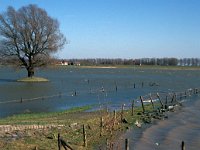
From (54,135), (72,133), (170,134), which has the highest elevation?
(54,135)

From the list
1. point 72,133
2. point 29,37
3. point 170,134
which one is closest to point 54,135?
point 72,133

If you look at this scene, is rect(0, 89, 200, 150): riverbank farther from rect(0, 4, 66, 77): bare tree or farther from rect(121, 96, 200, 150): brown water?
rect(0, 4, 66, 77): bare tree

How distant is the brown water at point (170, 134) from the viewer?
80.1ft

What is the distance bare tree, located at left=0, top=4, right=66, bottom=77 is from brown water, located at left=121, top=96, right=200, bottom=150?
156 feet

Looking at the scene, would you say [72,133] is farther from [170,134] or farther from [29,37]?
[29,37]

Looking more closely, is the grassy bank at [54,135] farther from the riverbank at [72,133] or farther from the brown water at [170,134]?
the brown water at [170,134]

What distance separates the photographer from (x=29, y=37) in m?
81.1

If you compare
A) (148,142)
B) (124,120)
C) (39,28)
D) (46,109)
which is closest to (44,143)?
(148,142)

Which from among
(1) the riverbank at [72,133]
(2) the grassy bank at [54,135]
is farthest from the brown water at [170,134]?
(2) the grassy bank at [54,135]

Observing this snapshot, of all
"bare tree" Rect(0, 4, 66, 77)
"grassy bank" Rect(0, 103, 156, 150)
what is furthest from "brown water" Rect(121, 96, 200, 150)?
"bare tree" Rect(0, 4, 66, 77)

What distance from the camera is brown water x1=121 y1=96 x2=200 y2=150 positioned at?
24.4 metres

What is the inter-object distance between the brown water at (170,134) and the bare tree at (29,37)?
47663mm

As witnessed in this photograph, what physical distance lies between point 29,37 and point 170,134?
57.1 meters

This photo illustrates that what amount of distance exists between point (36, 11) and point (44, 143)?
64486 millimetres
